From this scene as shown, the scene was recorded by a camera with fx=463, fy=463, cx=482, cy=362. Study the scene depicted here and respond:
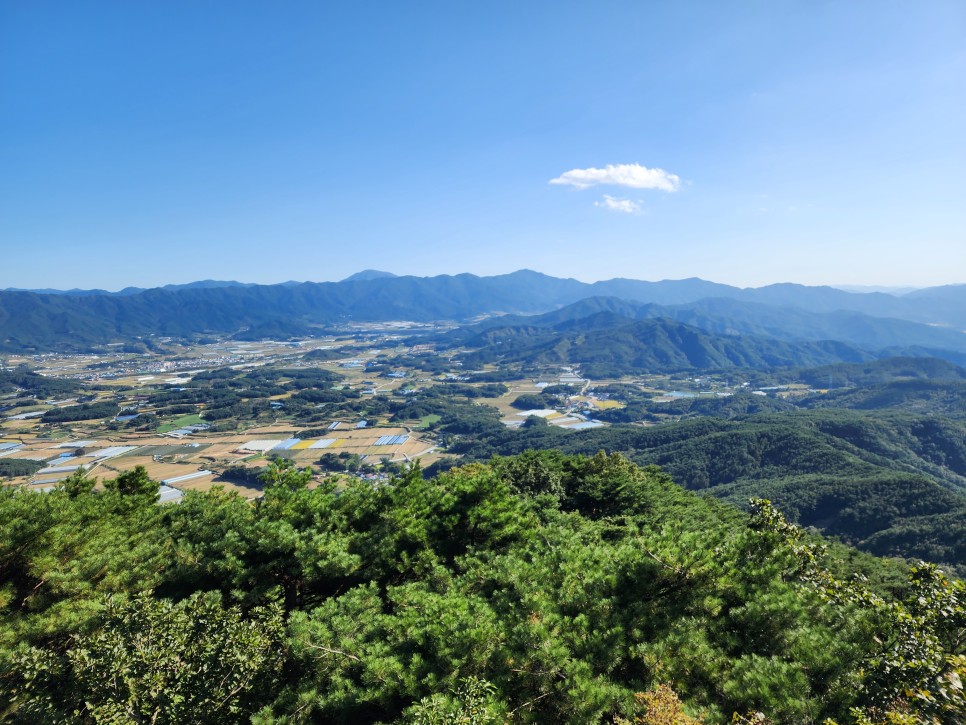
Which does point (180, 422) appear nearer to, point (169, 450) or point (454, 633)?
point (169, 450)

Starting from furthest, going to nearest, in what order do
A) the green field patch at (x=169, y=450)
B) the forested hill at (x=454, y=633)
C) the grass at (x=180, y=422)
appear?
the grass at (x=180, y=422)
the green field patch at (x=169, y=450)
the forested hill at (x=454, y=633)

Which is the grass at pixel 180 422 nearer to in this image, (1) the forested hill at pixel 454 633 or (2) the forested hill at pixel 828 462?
(2) the forested hill at pixel 828 462

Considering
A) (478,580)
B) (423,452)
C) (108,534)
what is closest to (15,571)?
(108,534)

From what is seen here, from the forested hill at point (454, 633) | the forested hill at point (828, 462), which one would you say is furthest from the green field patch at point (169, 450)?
the forested hill at point (454, 633)

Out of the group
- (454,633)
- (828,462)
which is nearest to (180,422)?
(454,633)

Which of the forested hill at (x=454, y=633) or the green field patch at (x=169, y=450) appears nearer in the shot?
the forested hill at (x=454, y=633)
